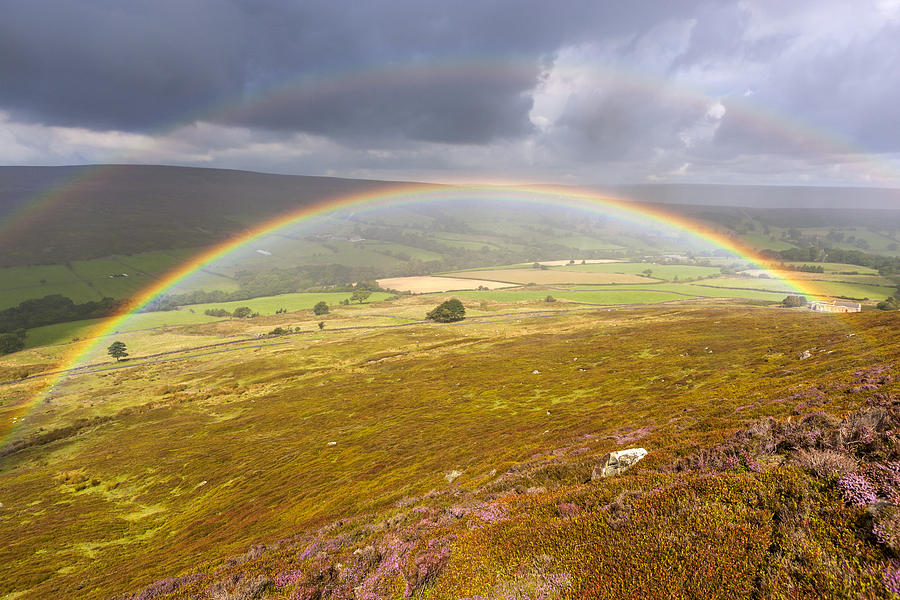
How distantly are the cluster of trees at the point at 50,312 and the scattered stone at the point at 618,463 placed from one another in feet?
684

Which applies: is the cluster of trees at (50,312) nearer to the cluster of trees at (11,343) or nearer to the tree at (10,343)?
the cluster of trees at (11,343)

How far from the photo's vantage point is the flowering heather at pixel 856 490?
7.21 m

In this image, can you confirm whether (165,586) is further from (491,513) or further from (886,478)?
(886,478)

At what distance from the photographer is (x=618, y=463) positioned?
559 inches

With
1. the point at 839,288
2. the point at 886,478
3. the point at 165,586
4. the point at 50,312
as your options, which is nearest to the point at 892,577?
the point at 886,478

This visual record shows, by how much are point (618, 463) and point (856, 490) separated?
736cm

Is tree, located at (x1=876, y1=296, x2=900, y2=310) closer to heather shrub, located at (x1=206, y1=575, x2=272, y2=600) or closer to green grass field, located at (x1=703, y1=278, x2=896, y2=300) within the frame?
green grass field, located at (x1=703, y1=278, x2=896, y2=300)

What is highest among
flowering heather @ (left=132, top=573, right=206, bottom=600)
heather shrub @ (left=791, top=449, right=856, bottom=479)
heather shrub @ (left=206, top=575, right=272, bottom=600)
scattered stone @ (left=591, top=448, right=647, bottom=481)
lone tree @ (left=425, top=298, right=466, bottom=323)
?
heather shrub @ (left=791, top=449, right=856, bottom=479)

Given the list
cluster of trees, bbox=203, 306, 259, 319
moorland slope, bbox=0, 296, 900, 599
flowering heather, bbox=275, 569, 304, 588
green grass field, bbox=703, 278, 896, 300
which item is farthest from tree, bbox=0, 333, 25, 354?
green grass field, bbox=703, 278, 896, 300

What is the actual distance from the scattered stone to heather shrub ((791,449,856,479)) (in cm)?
528

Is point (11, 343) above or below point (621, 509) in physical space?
below

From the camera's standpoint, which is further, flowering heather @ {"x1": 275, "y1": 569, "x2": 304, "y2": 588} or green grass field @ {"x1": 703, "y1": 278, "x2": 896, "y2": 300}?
green grass field @ {"x1": 703, "y1": 278, "x2": 896, "y2": 300}

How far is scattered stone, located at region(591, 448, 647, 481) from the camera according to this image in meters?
14.0

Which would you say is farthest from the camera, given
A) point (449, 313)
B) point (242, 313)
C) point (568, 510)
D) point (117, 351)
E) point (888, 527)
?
point (242, 313)
